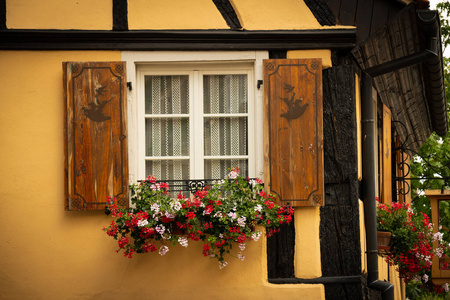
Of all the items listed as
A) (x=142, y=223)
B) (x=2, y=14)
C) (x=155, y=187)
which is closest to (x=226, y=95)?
(x=155, y=187)

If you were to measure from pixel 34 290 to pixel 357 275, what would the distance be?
8.61 feet

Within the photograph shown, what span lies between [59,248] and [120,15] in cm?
199

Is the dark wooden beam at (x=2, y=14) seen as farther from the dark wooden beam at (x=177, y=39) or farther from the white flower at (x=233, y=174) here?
the white flower at (x=233, y=174)

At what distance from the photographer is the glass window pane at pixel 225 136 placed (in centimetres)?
548

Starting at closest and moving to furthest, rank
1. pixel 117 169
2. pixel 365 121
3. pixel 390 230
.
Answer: pixel 117 169, pixel 365 121, pixel 390 230

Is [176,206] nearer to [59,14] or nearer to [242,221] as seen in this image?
[242,221]

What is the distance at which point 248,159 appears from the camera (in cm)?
544

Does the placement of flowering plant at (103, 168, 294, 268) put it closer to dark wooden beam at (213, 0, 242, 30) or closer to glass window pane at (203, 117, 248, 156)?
glass window pane at (203, 117, 248, 156)

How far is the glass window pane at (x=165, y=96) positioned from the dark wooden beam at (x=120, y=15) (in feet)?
1.54

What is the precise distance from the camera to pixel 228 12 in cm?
543

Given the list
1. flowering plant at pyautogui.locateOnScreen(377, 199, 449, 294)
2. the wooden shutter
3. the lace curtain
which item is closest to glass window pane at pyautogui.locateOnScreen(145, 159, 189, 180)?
the lace curtain

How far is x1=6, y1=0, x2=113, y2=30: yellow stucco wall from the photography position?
537 cm

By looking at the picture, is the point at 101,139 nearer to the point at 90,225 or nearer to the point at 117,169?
the point at 117,169

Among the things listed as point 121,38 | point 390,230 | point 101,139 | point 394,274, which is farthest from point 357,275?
point 394,274
